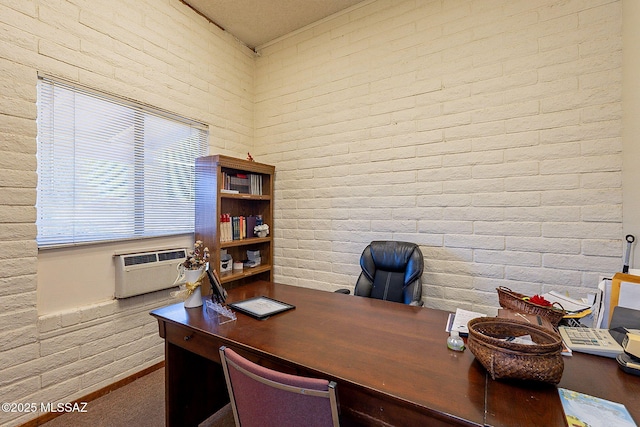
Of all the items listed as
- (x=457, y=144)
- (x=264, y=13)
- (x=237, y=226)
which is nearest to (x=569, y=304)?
(x=457, y=144)

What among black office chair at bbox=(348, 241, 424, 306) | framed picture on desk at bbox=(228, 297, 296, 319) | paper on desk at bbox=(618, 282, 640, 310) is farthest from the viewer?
black office chair at bbox=(348, 241, 424, 306)

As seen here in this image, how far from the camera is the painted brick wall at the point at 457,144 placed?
181 cm

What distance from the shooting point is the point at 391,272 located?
86.6 inches

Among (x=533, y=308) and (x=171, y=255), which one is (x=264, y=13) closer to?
(x=171, y=255)

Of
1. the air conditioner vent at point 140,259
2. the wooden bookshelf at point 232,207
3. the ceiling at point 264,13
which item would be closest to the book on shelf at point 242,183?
the wooden bookshelf at point 232,207

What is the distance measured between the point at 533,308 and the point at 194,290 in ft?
5.35

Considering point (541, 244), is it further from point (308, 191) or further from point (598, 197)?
point (308, 191)

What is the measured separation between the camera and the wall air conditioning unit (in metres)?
2.10

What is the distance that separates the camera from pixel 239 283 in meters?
2.96

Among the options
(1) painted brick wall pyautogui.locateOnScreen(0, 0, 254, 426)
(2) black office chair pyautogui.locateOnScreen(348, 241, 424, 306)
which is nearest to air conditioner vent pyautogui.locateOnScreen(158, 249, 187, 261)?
(1) painted brick wall pyautogui.locateOnScreen(0, 0, 254, 426)

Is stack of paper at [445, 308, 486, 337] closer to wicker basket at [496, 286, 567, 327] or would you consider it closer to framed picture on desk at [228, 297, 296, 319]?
wicker basket at [496, 286, 567, 327]

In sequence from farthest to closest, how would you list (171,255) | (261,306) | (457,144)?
1. (171,255)
2. (457,144)
3. (261,306)

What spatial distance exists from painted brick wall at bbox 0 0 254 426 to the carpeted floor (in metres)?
0.12

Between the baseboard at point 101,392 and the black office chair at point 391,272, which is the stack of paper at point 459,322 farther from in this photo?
the baseboard at point 101,392
